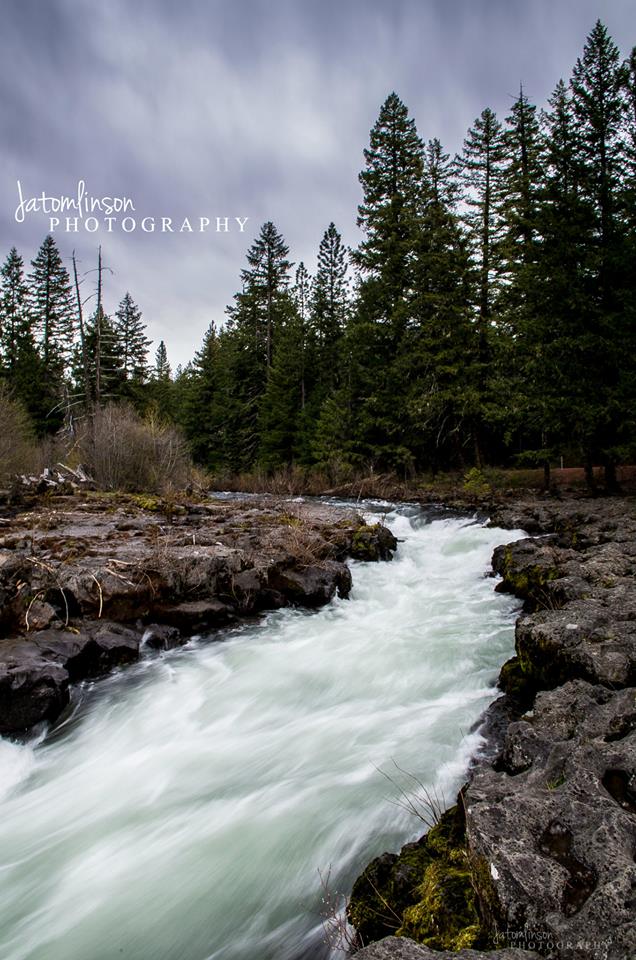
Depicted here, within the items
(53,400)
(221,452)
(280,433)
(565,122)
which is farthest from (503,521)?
(53,400)

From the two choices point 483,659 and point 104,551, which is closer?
point 483,659

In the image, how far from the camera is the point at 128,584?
269 inches

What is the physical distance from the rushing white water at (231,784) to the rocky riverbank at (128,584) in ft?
1.18

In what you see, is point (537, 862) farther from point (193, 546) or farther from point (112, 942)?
point (193, 546)

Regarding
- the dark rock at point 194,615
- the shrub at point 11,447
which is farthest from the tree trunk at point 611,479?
the shrub at point 11,447

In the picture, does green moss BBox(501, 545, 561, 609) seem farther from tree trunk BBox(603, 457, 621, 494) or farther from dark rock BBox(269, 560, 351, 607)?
tree trunk BBox(603, 457, 621, 494)

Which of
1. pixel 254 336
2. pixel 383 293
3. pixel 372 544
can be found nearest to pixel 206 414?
→ pixel 254 336

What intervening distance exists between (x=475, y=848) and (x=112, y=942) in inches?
90.4

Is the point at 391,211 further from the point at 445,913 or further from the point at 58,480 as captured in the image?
the point at 445,913

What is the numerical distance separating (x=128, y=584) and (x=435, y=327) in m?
20.2

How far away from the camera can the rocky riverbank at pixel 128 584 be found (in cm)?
527

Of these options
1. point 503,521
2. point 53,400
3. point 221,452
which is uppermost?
point 53,400

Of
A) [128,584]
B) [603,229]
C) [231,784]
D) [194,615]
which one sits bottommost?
[231,784]

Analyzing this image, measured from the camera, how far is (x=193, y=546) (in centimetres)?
873
